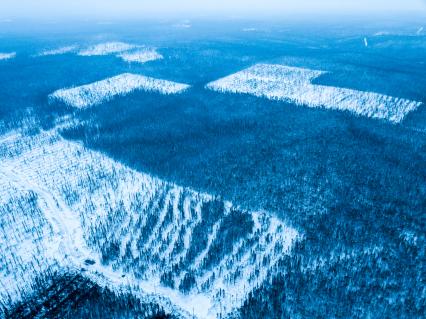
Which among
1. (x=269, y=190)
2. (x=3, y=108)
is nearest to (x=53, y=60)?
(x=3, y=108)

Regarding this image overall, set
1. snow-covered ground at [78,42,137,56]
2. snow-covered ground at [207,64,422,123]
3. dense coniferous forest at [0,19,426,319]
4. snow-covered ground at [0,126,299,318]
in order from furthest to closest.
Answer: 1. snow-covered ground at [78,42,137,56]
2. snow-covered ground at [207,64,422,123]
3. snow-covered ground at [0,126,299,318]
4. dense coniferous forest at [0,19,426,319]

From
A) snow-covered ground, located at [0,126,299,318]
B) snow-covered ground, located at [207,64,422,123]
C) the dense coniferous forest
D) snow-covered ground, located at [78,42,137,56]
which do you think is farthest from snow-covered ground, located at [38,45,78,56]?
snow-covered ground, located at [0,126,299,318]

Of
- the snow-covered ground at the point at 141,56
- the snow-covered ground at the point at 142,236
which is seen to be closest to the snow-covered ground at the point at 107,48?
the snow-covered ground at the point at 141,56

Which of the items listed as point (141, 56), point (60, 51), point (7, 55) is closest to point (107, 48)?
point (60, 51)

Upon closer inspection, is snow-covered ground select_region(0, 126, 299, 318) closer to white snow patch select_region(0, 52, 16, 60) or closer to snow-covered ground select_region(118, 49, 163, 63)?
snow-covered ground select_region(118, 49, 163, 63)

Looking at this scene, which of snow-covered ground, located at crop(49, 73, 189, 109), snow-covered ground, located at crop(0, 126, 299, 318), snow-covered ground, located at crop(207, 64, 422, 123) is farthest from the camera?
snow-covered ground, located at crop(49, 73, 189, 109)

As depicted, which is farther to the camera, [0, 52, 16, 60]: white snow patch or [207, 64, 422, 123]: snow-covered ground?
[0, 52, 16, 60]: white snow patch
